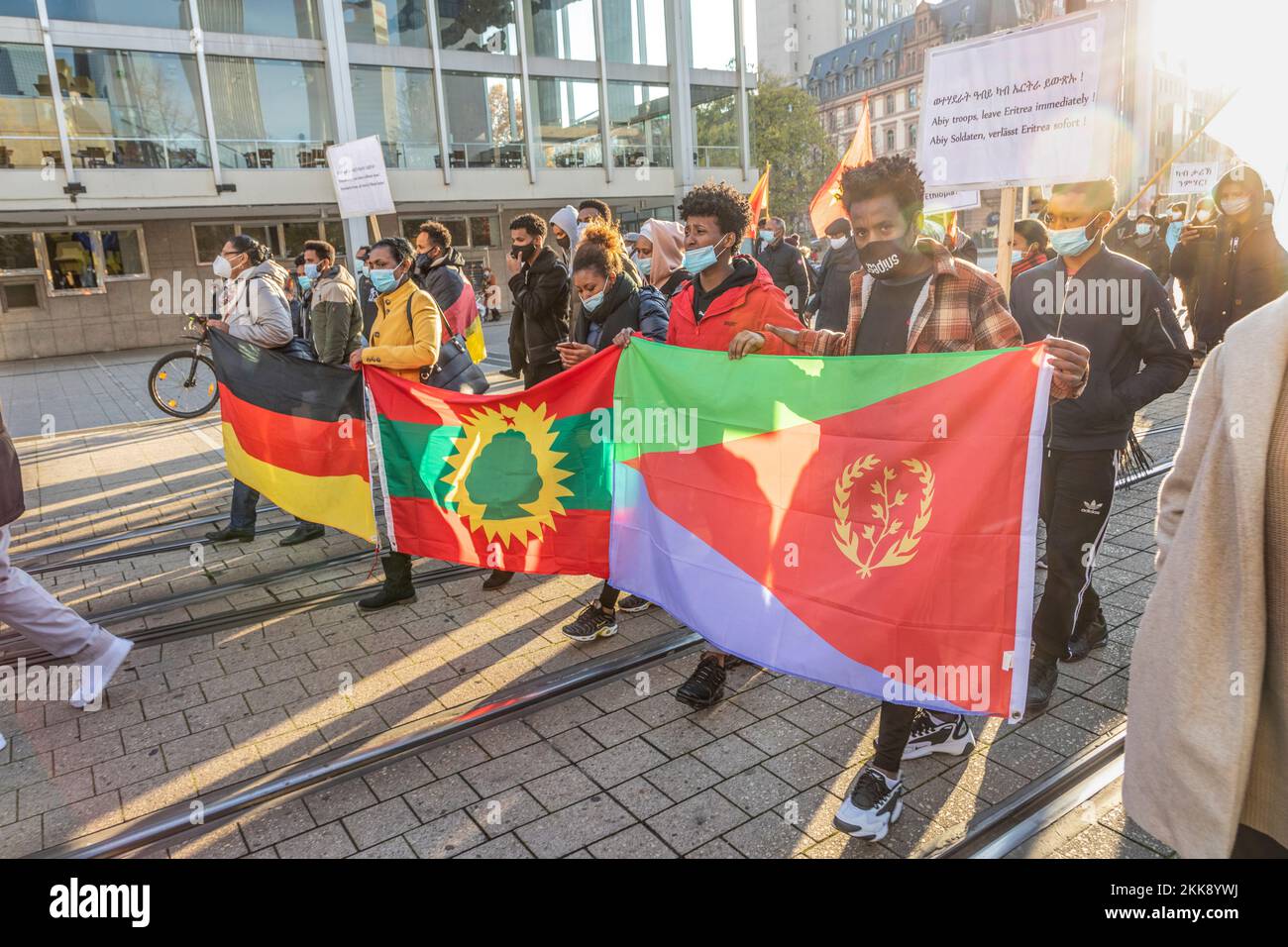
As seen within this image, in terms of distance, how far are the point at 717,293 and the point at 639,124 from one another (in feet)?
109

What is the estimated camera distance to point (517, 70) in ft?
105

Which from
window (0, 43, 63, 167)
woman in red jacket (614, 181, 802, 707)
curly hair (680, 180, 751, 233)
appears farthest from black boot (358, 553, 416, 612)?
window (0, 43, 63, 167)

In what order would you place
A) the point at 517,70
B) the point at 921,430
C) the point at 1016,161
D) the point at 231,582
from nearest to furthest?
1. the point at 921,430
2. the point at 1016,161
3. the point at 231,582
4. the point at 517,70

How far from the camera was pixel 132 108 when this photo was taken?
25.5m

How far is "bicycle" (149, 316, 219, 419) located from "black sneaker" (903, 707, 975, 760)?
11902 millimetres

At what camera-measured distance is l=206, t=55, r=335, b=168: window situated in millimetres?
26766

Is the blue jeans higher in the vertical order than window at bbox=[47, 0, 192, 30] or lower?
lower

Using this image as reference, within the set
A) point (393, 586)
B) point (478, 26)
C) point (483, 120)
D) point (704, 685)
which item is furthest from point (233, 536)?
point (478, 26)

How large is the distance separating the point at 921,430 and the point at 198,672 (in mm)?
3967

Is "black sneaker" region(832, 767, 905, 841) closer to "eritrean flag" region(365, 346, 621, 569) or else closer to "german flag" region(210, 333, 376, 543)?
"eritrean flag" region(365, 346, 621, 569)

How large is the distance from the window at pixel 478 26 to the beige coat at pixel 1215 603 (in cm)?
3347

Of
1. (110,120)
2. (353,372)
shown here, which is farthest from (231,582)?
(110,120)

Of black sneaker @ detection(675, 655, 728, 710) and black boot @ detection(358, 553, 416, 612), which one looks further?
black boot @ detection(358, 553, 416, 612)

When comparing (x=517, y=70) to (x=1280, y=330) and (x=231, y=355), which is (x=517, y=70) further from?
(x=1280, y=330)
